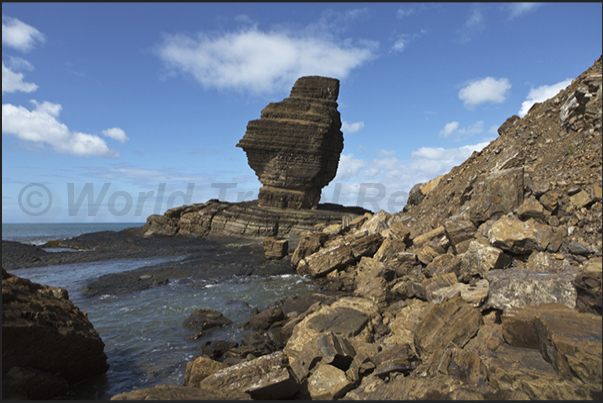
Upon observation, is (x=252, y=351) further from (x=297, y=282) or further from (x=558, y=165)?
(x=558, y=165)

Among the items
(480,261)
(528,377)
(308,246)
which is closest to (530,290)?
(528,377)

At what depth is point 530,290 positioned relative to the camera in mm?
4477

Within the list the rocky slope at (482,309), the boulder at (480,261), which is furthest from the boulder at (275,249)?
the boulder at (480,261)

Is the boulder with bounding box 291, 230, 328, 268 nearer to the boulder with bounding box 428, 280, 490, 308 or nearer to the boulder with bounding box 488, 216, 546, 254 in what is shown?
the boulder with bounding box 428, 280, 490, 308

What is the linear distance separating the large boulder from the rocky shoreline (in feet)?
5.96

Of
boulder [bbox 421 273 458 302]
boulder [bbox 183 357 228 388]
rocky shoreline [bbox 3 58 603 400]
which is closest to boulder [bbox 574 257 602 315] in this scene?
rocky shoreline [bbox 3 58 603 400]

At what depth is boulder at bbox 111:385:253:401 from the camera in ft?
10.6

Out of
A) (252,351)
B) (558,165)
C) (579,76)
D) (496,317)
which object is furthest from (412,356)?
(579,76)

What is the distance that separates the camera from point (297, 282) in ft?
37.8

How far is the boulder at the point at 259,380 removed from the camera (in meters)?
3.82

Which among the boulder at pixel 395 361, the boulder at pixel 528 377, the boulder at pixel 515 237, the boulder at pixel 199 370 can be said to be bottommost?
the boulder at pixel 199 370

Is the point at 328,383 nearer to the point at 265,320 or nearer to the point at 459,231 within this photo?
the point at 265,320

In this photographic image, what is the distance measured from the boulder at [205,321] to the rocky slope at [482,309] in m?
0.84

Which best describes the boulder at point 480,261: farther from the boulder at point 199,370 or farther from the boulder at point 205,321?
the boulder at point 205,321
